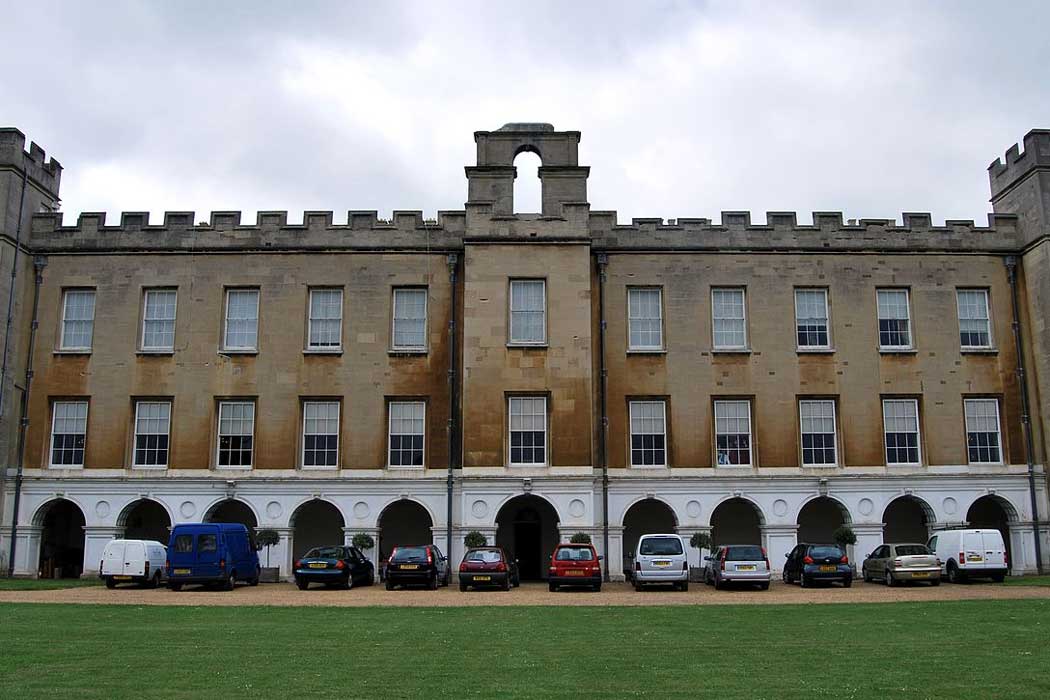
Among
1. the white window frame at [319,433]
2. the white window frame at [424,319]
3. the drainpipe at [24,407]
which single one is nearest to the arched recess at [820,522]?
the white window frame at [424,319]

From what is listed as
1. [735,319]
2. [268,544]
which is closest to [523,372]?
[735,319]

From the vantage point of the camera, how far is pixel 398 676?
11219 mm

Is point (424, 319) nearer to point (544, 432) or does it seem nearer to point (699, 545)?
point (544, 432)

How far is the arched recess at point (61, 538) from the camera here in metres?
31.9

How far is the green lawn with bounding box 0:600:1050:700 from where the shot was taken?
10.4m

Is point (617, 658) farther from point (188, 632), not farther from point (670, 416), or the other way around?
point (670, 416)

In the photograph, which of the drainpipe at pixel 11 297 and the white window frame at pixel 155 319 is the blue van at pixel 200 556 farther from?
the drainpipe at pixel 11 297

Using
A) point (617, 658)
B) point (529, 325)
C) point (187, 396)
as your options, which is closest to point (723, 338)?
point (529, 325)

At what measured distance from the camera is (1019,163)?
33.5m

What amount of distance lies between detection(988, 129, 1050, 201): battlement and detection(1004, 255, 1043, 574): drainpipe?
2.93m

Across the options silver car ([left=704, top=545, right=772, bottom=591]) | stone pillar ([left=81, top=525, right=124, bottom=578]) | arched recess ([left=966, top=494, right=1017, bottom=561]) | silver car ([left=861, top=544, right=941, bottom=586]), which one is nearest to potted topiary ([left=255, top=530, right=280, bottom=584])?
stone pillar ([left=81, top=525, right=124, bottom=578])

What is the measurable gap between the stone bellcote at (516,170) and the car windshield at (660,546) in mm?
11386

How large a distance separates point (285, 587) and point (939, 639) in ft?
64.5

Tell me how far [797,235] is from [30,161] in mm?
26392
